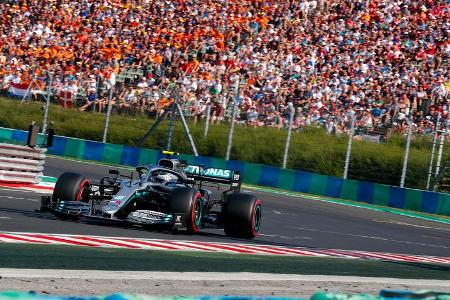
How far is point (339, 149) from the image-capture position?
26.8 m

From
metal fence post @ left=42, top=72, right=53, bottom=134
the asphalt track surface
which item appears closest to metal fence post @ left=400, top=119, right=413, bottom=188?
the asphalt track surface

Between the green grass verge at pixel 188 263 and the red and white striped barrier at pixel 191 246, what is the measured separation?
372 mm

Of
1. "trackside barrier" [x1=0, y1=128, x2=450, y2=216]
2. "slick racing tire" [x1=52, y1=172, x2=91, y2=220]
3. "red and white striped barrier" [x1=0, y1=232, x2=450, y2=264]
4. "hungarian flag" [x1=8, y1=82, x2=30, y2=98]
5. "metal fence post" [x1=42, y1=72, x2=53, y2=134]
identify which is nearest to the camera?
"red and white striped barrier" [x1=0, y1=232, x2=450, y2=264]

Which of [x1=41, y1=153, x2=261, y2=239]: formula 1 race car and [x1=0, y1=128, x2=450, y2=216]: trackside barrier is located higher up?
[x1=0, y1=128, x2=450, y2=216]: trackside barrier

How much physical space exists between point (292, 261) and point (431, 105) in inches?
639

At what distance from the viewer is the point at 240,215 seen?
46.2ft

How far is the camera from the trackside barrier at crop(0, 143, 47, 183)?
20.1m

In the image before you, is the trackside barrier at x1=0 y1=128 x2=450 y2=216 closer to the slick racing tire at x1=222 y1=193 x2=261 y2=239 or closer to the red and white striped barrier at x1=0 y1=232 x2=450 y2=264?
the red and white striped barrier at x1=0 y1=232 x2=450 y2=264

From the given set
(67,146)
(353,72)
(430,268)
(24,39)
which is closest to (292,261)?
(430,268)

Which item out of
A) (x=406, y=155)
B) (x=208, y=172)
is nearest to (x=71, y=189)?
(x=208, y=172)

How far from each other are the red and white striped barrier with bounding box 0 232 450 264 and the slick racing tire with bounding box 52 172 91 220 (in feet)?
6.46

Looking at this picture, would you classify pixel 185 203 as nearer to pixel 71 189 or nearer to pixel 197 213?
pixel 197 213

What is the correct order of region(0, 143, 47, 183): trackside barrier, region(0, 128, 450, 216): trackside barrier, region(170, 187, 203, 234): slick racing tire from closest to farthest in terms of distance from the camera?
region(170, 187, 203, 234): slick racing tire < region(0, 143, 47, 183): trackside barrier < region(0, 128, 450, 216): trackside barrier

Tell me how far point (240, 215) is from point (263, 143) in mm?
14134
